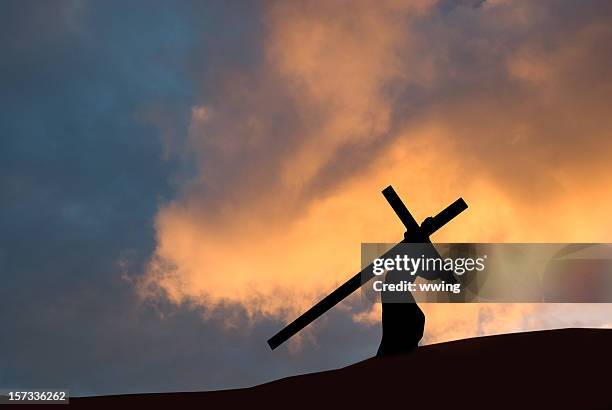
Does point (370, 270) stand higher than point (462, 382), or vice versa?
point (370, 270)

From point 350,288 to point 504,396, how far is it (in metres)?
6.60

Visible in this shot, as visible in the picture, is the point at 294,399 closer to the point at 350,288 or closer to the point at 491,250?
the point at 350,288

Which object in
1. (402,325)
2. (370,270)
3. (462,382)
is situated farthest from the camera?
(370,270)

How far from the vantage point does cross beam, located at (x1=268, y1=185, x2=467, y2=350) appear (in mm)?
19531

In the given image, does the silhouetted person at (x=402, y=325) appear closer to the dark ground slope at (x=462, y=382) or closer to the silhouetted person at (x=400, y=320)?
the silhouetted person at (x=400, y=320)

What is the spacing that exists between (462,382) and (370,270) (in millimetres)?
5027

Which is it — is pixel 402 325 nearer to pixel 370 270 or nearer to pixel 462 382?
pixel 370 270

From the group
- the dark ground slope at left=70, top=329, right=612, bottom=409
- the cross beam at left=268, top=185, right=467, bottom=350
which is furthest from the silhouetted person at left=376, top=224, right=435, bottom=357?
the cross beam at left=268, top=185, right=467, bottom=350

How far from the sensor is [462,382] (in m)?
15.3

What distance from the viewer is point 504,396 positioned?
13938mm

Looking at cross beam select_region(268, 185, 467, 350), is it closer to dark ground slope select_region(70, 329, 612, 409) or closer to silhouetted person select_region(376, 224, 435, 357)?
silhouetted person select_region(376, 224, 435, 357)

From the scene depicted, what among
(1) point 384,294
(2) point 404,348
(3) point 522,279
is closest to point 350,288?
Answer: (1) point 384,294

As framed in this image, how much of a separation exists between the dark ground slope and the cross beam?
80.7 inches

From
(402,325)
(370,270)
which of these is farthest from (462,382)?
(370,270)
